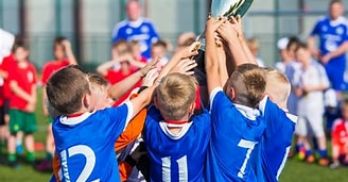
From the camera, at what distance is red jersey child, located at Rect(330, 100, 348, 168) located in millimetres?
12234

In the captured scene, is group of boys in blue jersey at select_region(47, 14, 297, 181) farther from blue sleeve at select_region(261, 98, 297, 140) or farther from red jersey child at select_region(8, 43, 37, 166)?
red jersey child at select_region(8, 43, 37, 166)

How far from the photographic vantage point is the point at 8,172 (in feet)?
39.1

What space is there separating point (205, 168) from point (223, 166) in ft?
0.34

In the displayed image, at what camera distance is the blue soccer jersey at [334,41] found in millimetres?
14297

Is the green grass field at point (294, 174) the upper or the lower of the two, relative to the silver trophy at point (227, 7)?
lower

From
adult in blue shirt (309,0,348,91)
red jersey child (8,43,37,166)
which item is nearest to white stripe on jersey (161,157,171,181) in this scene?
red jersey child (8,43,37,166)

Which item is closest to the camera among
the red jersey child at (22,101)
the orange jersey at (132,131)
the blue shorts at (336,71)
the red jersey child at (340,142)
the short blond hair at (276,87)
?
the orange jersey at (132,131)

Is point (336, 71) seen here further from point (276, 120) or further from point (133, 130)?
point (133, 130)

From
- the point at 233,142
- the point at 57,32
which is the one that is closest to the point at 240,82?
the point at 233,142

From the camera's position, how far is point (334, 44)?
47.4 ft

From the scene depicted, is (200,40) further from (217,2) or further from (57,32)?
(57,32)

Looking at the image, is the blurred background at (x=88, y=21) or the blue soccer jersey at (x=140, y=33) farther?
the blurred background at (x=88, y=21)

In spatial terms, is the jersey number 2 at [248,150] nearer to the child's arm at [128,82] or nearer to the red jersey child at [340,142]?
the child's arm at [128,82]

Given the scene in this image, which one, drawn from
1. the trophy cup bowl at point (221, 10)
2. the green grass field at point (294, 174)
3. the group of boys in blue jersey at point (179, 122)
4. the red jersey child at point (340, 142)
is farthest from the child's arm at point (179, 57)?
the red jersey child at point (340, 142)
